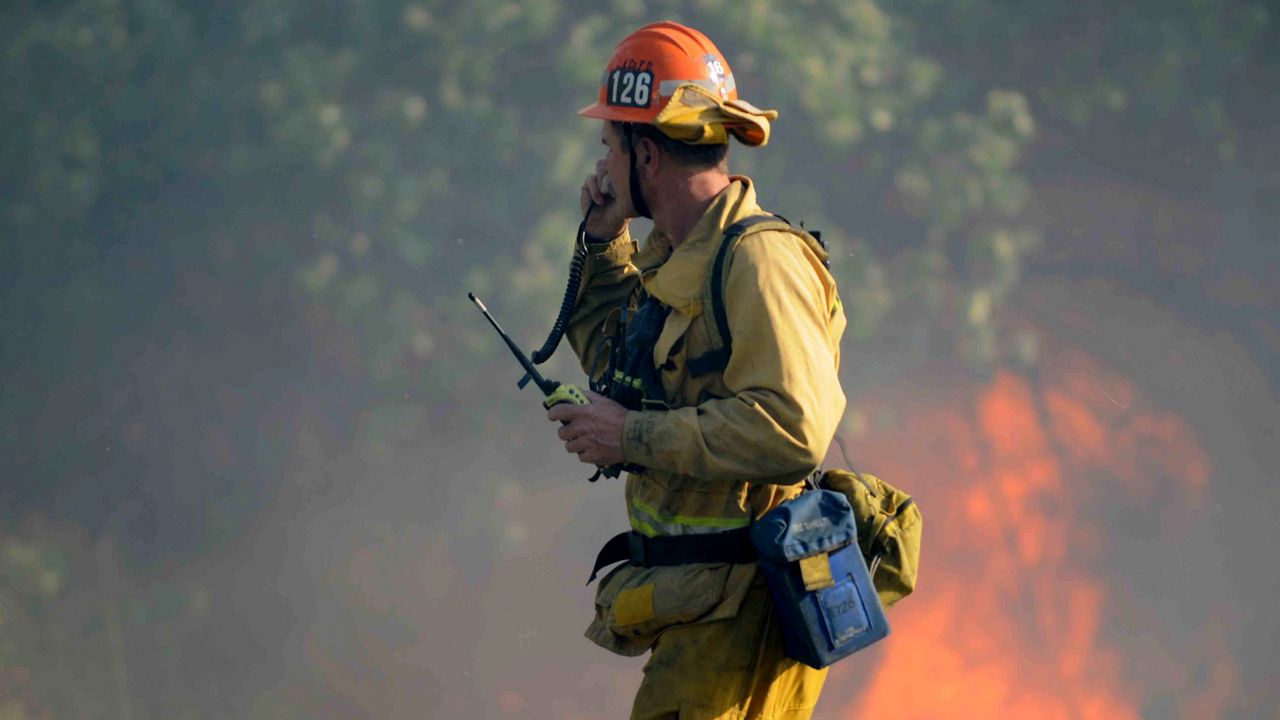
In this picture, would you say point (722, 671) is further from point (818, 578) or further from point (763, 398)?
point (763, 398)

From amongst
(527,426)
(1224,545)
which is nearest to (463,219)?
(527,426)

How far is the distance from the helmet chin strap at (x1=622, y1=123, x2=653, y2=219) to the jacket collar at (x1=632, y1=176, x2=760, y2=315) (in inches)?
5.9

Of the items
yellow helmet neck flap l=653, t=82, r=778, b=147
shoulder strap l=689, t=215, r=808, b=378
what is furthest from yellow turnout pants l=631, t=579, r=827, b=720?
yellow helmet neck flap l=653, t=82, r=778, b=147

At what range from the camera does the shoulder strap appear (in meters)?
3.58

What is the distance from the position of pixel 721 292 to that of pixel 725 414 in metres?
0.27

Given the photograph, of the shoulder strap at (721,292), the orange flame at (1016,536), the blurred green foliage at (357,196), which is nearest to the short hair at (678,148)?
the shoulder strap at (721,292)

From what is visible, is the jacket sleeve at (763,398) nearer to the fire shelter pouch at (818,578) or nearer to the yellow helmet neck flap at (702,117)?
the fire shelter pouch at (818,578)

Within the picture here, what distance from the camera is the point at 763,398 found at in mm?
3432

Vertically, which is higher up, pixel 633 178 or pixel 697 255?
pixel 633 178

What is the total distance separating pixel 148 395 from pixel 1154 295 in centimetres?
345

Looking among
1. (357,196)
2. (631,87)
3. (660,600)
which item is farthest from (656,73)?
(357,196)

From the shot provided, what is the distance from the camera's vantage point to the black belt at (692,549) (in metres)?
3.68

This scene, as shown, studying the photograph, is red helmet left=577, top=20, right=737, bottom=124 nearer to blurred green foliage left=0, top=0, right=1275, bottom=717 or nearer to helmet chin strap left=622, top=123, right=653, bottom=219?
helmet chin strap left=622, top=123, right=653, bottom=219

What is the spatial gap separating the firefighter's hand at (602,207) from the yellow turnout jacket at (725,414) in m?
0.40
